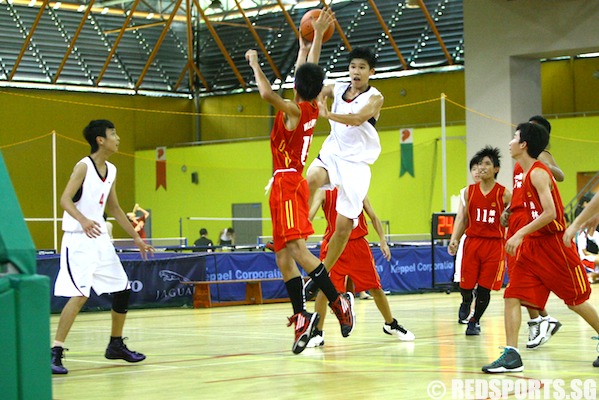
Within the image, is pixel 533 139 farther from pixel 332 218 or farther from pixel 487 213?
pixel 487 213

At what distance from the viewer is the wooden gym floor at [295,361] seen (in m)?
5.82

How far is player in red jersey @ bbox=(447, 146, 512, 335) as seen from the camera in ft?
31.6

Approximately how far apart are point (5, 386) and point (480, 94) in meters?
24.4

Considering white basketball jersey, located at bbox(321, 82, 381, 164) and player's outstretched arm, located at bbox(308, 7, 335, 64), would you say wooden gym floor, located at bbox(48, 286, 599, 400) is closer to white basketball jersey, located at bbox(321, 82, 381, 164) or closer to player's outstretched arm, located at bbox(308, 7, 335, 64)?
white basketball jersey, located at bbox(321, 82, 381, 164)

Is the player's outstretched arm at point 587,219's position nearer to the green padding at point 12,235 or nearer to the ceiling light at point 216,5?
the green padding at point 12,235

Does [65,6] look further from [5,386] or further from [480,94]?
[5,386]

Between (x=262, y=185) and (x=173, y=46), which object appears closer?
(x=262, y=185)

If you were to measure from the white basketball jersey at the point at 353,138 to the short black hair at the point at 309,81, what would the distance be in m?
0.94

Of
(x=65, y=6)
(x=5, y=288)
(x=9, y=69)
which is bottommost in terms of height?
(x=5, y=288)

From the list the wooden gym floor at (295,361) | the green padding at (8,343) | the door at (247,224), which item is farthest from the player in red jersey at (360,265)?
the door at (247,224)

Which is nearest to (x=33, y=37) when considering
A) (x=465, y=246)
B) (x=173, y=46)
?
(x=173, y=46)

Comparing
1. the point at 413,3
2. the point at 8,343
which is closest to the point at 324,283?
the point at 8,343

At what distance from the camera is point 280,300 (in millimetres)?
17172

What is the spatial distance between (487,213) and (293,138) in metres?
3.31
